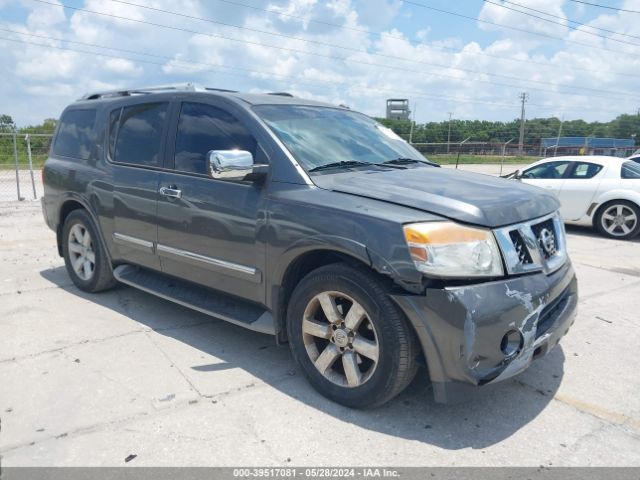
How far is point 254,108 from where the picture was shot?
3869mm

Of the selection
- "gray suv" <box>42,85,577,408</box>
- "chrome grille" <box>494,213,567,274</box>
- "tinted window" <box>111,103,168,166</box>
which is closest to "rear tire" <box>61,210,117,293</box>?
"gray suv" <box>42,85,577,408</box>

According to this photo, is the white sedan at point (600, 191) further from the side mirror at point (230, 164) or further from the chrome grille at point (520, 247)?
the side mirror at point (230, 164)

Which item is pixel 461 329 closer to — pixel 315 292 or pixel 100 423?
pixel 315 292

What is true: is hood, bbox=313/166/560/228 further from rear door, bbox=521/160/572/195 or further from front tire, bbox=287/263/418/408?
rear door, bbox=521/160/572/195

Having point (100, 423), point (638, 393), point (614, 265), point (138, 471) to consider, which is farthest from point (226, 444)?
point (614, 265)

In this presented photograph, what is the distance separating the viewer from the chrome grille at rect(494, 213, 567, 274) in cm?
293

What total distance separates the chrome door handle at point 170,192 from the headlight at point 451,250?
194cm

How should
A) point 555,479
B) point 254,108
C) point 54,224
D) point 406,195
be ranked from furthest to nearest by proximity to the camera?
point 54,224 < point 254,108 < point 406,195 < point 555,479

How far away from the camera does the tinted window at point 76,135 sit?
5.19m

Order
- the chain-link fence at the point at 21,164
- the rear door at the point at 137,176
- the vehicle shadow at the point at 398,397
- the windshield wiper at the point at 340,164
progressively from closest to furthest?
the vehicle shadow at the point at 398,397 → the windshield wiper at the point at 340,164 → the rear door at the point at 137,176 → the chain-link fence at the point at 21,164

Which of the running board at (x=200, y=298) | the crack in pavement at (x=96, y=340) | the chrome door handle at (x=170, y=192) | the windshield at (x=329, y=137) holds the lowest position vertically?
the crack in pavement at (x=96, y=340)

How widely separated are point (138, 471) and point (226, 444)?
451 millimetres

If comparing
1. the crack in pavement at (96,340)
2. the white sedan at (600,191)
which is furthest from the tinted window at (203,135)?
the white sedan at (600,191)

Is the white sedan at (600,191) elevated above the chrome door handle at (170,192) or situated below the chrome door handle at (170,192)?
below
